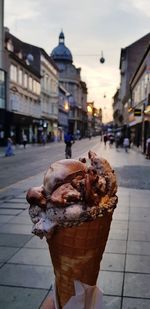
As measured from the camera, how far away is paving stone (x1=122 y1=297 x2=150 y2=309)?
388 cm

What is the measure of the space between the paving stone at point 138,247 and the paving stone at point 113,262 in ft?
0.88

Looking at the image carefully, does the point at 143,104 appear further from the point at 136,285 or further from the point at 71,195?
the point at 71,195

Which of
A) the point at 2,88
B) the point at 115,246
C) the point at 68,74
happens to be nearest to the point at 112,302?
the point at 115,246

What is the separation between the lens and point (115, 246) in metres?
5.97

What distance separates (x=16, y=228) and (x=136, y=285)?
302 centimetres

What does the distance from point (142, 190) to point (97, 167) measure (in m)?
10.0

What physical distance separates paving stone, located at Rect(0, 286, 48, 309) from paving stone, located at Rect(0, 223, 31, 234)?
250cm

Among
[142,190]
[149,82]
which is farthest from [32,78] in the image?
[142,190]

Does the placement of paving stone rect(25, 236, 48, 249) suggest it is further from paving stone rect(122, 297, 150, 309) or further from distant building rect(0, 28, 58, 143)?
distant building rect(0, 28, 58, 143)

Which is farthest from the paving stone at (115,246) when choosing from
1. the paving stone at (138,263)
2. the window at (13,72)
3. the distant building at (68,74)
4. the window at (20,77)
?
the distant building at (68,74)

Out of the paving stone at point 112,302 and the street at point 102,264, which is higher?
the paving stone at point 112,302

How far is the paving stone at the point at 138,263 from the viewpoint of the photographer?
4918 mm

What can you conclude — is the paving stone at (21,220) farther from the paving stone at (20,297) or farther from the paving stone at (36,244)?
the paving stone at (20,297)

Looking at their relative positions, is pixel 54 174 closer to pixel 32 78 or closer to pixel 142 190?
pixel 142 190
